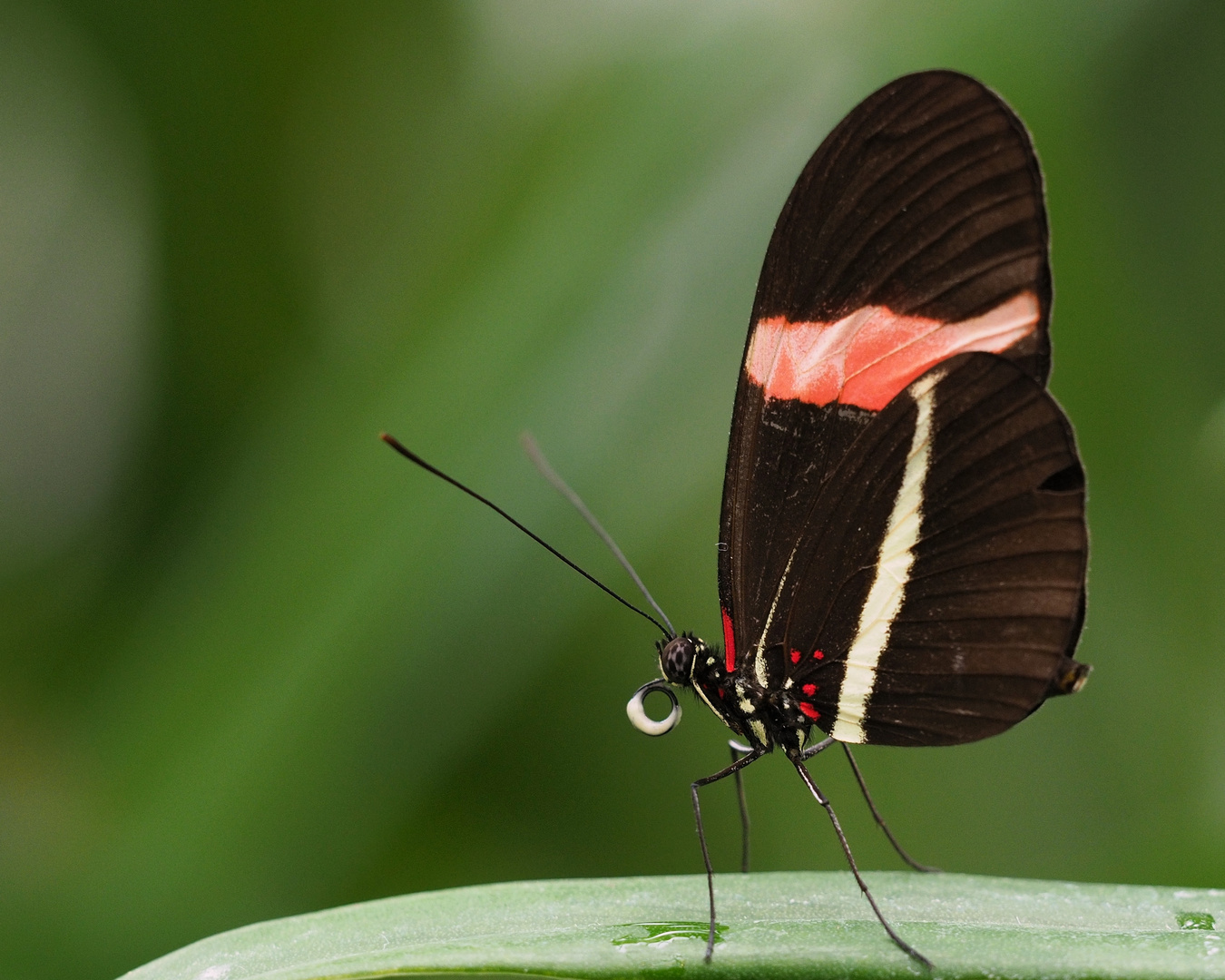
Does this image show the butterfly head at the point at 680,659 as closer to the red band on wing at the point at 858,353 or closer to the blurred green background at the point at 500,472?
the red band on wing at the point at 858,353

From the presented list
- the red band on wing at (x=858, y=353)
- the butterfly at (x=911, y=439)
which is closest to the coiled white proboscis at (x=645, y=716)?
the butterfly at (x=911, y=439)

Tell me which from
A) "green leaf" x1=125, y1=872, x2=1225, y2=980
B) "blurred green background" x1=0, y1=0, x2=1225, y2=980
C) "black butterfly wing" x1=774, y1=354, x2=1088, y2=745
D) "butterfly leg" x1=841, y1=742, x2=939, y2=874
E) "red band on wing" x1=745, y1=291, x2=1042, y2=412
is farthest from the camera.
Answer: "blurred green background" x1=0, y1=0, x2=1225, y2=980

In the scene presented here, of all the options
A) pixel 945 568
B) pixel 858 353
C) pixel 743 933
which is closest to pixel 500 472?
pixel 858 353

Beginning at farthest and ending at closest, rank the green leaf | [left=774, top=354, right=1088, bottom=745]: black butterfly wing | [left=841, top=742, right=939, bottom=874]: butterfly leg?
[left=841, top=742, right=939, bottom=874]: butterfly leg, [left=774, top=354, right=1088, bottom=745]: black butterfly wing, the green leaf

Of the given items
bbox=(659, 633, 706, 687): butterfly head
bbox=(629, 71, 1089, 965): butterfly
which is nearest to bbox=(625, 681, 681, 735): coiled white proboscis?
bbox=(659, 633, 706, 687): butterfly head

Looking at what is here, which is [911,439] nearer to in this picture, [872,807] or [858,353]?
[858,353]

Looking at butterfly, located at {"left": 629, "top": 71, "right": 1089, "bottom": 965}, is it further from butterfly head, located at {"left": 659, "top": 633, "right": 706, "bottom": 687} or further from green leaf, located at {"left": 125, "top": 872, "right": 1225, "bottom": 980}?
green leaf, located at {"left": 125, "top": 872, "right": 1225, "bottom": 980}
